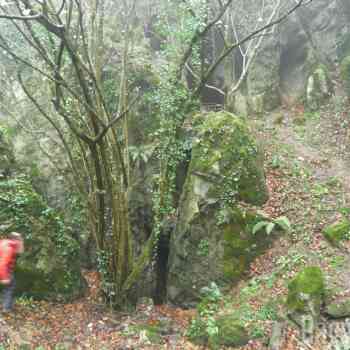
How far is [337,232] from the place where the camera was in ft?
34.5

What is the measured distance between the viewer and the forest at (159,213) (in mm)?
8641

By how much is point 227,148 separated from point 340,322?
229 inches

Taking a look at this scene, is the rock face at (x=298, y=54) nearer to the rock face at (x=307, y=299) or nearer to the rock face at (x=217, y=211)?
the rock face at (x=217, y=211)

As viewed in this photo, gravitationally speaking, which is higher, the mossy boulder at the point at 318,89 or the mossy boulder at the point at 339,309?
the mossy boulder at the point at 318,89

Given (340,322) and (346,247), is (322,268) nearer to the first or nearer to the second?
(346,247)

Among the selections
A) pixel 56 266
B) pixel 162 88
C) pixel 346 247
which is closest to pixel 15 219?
pixel 56 266

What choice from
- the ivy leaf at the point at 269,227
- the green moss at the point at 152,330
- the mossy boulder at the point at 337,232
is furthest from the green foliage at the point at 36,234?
the mossy boulder at the point at 337,232

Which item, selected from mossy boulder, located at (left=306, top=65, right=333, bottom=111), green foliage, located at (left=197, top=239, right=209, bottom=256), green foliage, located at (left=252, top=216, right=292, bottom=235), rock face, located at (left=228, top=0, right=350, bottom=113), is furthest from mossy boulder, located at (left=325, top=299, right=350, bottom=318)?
rock face, located at (left=228, top=0, right=350, bottom=113)

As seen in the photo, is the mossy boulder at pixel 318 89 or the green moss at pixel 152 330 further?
the mossy boulder at pixel 318 89

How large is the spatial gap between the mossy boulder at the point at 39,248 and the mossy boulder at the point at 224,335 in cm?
411

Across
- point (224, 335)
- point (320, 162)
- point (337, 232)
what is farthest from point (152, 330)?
point (320, 162)

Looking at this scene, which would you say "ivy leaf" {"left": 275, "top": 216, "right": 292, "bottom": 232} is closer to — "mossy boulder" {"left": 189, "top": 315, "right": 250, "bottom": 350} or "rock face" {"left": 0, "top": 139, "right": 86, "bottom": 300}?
"mossy boulder" {"left": 189, "top": 315, "right": 250, "bottom": 350}

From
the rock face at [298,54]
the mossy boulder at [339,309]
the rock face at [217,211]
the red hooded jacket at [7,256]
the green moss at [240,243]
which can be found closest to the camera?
the mossy boulder at [339,309]

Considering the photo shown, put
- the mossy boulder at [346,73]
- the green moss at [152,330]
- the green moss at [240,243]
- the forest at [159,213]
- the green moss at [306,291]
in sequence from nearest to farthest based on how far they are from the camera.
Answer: the green moss at [306,291], the forest at [159,213], the green moss at [152,330], the green moss at [240,243], the mossy boulder at [346,73]
